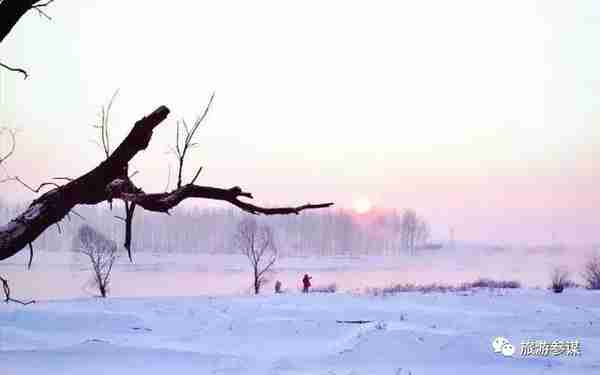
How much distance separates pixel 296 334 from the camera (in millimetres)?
18625

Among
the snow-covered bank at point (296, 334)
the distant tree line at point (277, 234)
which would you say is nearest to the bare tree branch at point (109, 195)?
the snow-covered bank at point (296, 334)

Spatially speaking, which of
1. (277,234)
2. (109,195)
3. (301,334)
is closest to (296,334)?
(301,334)

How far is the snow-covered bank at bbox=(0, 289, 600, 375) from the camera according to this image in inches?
548

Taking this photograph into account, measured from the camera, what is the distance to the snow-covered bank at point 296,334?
548 inches

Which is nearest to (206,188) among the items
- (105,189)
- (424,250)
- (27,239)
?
(105,189)

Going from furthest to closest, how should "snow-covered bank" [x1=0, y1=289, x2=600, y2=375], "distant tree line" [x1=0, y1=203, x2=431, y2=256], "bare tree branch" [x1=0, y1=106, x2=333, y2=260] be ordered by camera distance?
"distant tree line" [x1=0, y1=203, x2=431, y2=256], "snow-covered bank" [x1=0, y1=289, x2=600, y2=375], "bare tree branch" [x1=0, y1=106, x2=333, y2=260]

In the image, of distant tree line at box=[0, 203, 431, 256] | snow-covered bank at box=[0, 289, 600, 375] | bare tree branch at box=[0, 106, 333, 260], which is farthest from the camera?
distant tree line at box=[0, 203, 431, 256]

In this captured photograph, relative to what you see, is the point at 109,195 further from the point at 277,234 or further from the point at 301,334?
the point at 277,234

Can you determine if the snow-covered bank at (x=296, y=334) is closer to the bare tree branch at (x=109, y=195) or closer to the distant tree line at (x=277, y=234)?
the bare tree branch at (x=109, y=195)

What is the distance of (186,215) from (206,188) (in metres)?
152

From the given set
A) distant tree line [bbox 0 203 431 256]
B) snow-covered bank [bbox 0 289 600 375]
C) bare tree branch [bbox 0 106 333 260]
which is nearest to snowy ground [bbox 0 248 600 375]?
snow-covered bank [bbox 0 289 600 375]

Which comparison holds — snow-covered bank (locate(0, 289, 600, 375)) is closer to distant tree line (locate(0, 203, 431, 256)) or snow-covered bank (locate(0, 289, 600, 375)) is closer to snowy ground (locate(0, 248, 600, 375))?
snowy ground (locate(0, 248, 600, 375))

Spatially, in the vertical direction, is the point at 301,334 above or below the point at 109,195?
below

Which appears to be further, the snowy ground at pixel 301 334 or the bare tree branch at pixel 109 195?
the snowy ground at pixel 301 334
